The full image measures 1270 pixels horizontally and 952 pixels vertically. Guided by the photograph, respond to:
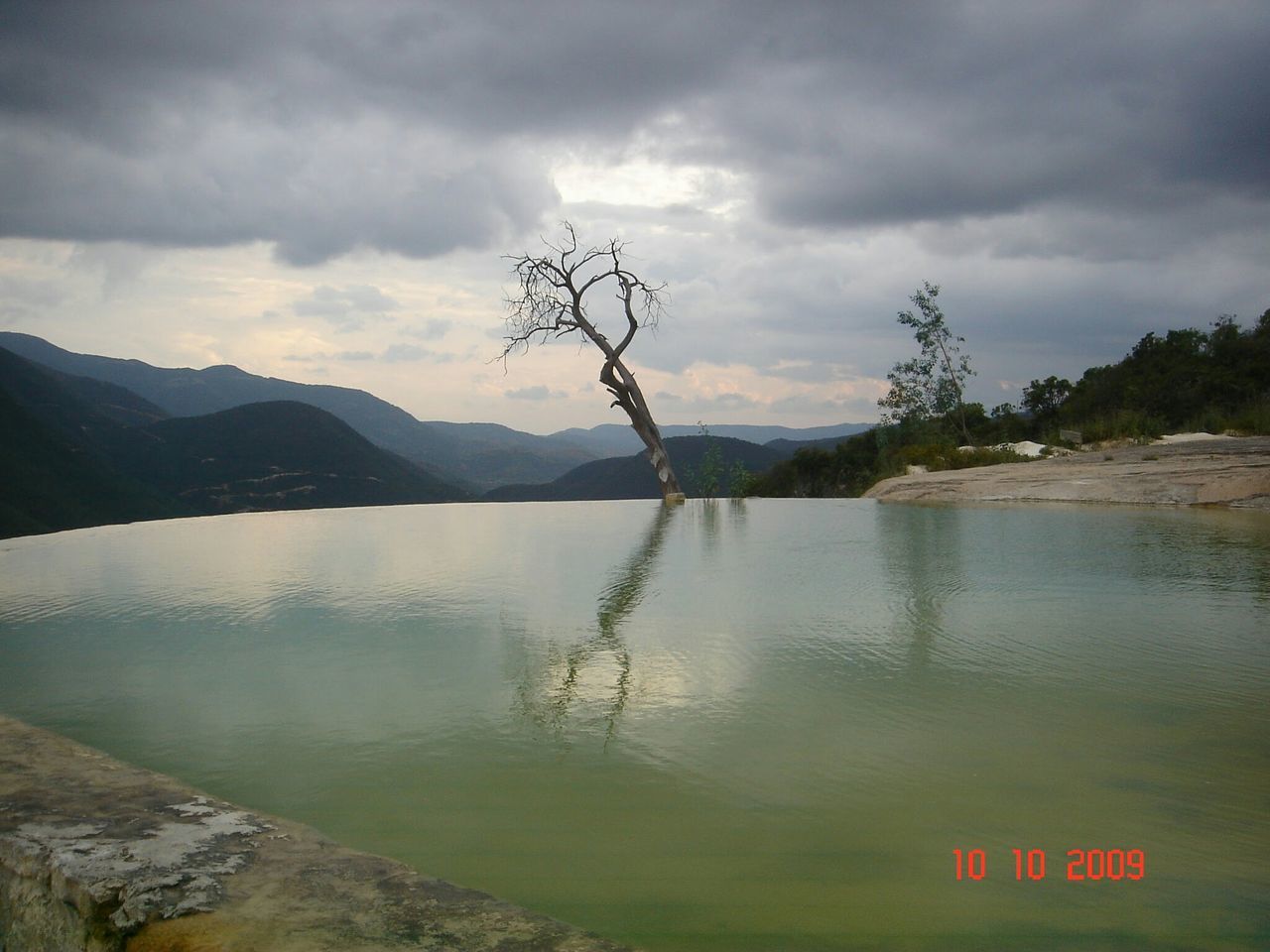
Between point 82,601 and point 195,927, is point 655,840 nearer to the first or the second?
point 195,927

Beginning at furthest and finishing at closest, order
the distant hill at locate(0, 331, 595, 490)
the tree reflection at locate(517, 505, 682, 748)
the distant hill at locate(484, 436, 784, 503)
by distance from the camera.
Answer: the distant hill at locate(0, 331, 595, 490)
the distant hill at locate(484, 436, 784, 503)
the tree reflection at locate(517, 505, 682, 748)

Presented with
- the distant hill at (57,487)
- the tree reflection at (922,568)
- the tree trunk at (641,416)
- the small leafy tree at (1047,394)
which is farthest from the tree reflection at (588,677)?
the distant hill at (57,487)

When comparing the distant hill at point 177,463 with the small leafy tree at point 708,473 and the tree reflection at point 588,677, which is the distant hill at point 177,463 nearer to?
the small leafy tree at point 708,473

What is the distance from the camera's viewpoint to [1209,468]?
29.6 feet

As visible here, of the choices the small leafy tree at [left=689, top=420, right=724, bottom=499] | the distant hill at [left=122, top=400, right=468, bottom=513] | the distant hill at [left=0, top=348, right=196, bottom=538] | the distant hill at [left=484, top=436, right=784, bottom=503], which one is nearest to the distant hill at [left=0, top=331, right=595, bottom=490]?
the distant hill at [left=122, top=400, right=468, bottom=513]

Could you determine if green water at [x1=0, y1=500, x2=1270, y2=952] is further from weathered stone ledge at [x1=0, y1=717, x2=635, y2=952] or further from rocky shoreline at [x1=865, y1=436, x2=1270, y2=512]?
rocky shoreline at [x1=865, y1=436, x2=1270, y2=512]

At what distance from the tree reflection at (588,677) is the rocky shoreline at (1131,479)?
706 centimetres

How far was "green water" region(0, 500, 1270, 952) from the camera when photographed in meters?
1.65

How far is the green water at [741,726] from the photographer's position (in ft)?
5.41

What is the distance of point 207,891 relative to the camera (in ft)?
4.77

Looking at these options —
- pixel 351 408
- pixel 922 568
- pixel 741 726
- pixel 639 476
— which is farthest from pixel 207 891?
pixel 351 408

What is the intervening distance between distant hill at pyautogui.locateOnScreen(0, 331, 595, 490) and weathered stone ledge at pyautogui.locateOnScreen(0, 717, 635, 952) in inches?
4454
